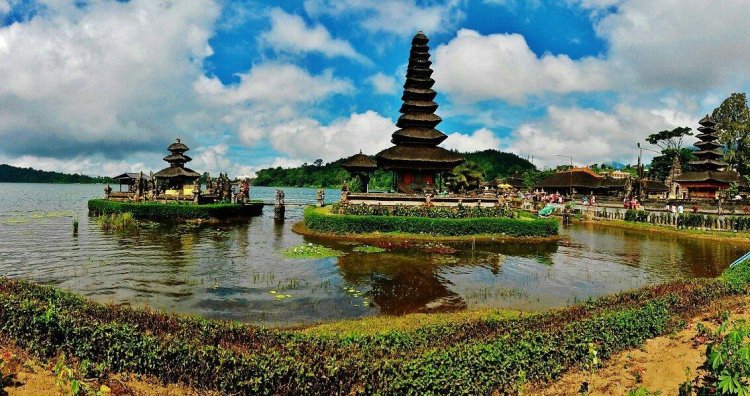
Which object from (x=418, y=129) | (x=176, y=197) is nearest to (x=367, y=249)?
(x=418, y=129)

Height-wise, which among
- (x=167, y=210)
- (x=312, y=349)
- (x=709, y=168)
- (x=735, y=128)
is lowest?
(x=312, y=349)

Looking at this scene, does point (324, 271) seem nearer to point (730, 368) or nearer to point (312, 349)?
point (312, 349)

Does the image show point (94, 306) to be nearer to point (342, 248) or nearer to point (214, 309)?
point (214, 309)

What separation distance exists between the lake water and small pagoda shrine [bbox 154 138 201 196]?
18.5 m

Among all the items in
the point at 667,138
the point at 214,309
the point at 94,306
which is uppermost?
the point at 667,138

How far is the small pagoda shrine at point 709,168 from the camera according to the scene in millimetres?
51031

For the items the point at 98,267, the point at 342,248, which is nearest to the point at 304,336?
the point at 98,267

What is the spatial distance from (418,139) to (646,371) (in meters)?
30.3

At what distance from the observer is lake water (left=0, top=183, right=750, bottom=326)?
45.5 feet

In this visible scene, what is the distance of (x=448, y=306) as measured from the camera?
13797 millimetres

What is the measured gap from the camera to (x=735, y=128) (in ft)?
200

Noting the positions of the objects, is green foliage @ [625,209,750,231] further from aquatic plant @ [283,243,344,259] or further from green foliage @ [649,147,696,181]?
green foliage @ [649,147,696,181]

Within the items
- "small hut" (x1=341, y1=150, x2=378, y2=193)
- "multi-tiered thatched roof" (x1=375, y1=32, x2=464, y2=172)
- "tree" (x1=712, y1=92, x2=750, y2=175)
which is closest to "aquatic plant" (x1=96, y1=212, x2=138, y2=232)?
"small hut" (x1=341, y1=150, x2=378, y2=193)

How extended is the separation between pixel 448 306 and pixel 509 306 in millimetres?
1939
